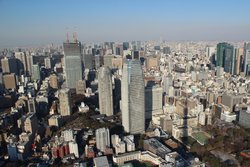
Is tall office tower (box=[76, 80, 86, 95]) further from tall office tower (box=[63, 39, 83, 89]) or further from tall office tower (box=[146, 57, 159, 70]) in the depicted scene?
tall office tower (box=[146, 57, 159, 70])

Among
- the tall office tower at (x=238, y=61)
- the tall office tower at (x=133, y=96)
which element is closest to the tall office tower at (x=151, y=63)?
the tall office tower at (x=238, y=61)

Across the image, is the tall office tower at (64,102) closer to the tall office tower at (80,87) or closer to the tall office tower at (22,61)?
the tall office tower at (80,87)

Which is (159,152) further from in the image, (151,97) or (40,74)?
(40,74)

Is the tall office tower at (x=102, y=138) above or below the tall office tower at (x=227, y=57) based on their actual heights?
below

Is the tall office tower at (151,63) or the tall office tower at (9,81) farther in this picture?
the tall office tower at (151,63)

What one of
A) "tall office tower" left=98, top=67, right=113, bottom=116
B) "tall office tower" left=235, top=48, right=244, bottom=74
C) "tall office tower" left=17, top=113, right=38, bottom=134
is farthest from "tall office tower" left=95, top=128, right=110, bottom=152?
"tall office tower" left=235, top=48, right=244, bottom=74

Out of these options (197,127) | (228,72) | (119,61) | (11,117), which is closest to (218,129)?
(197,127)
